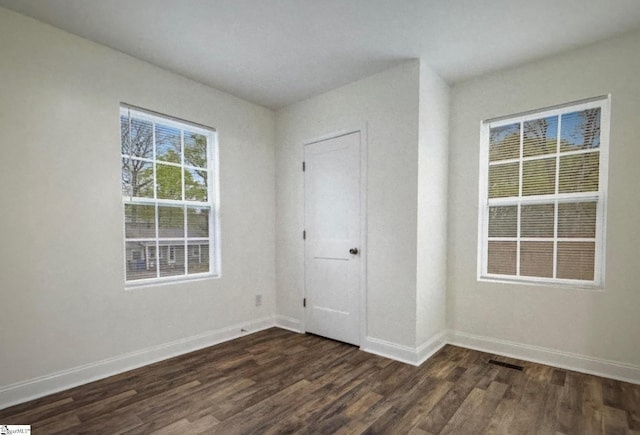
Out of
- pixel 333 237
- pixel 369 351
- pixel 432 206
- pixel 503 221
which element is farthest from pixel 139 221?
pixel 503 221

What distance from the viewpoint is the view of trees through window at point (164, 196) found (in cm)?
285

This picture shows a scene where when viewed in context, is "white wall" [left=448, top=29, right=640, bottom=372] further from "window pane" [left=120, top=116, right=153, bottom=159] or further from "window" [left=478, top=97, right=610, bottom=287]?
"window pane" [left=120, top=116, right=153, bottom=159]

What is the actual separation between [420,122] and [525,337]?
2.24 metres

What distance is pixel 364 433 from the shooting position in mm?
1883

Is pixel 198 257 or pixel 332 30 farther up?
pixel 332 30

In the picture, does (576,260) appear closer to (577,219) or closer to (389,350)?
(577,219)

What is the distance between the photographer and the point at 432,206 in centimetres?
308

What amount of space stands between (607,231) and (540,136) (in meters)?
1.00

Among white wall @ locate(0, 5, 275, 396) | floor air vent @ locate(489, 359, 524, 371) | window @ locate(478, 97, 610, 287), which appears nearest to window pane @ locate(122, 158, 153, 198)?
white wall @ locate(0, 5, 275, 396)

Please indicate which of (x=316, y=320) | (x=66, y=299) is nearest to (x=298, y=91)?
(x=316, y=320)

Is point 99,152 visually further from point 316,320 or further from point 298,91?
point 316,320

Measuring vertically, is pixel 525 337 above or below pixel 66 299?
below

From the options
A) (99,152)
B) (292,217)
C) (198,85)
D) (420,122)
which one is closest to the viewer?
(99,152)

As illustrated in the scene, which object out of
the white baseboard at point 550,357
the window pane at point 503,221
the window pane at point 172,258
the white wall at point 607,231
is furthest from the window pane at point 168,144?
the white baseboard at point 550,357
